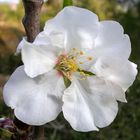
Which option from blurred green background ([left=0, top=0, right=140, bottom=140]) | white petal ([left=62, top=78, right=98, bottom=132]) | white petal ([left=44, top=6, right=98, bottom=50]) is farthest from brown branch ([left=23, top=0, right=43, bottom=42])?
blurred green background ([left=0, top=0, right=140, bottom=140])

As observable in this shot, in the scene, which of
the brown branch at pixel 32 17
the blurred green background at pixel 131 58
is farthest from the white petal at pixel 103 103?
the blurred green background at pixel 131 58

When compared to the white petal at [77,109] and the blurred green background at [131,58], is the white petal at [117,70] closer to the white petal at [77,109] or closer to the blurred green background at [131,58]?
the white petal at [77,109]

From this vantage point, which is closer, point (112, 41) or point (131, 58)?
point (112, 41)

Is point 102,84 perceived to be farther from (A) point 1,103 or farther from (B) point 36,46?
(A) point 1,103

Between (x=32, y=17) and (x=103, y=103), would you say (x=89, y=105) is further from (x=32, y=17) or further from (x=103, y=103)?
(x=32, y=17)

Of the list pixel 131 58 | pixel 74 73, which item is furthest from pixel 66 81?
pixel 131 58

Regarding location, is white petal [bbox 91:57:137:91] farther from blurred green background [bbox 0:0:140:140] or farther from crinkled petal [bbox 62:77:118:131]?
blurred green background [bbox 0:0:140:140]

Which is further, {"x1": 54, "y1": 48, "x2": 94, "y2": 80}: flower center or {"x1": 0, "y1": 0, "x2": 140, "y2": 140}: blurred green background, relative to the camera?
{"x1": 0, "y1": 0, "x2": 140, "y2": 140}: blurred green background

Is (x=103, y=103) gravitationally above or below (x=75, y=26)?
below
